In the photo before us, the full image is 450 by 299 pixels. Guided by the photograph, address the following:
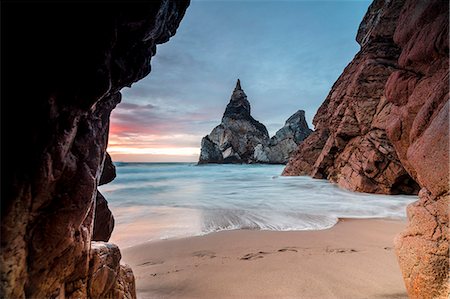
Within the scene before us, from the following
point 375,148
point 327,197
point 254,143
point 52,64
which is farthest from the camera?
point 254,143

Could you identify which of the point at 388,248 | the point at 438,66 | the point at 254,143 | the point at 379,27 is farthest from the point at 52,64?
the point at 254,143

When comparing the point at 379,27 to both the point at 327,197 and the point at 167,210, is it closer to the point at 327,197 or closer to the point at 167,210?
the point at 327,197

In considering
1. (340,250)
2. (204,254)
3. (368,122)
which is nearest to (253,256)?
(204,254)

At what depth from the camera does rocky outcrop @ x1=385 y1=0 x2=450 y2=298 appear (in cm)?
254

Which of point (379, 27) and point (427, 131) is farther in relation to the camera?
point (379, 27)

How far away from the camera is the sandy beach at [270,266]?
129 inches

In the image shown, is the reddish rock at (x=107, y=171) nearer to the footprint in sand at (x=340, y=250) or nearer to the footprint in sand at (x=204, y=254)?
the footprint in sand at (x=204, y=254)

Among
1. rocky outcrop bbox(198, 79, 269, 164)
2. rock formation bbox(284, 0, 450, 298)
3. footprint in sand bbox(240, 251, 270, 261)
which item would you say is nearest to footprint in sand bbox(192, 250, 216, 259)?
footprint in sand bbox(240, 251, 270, 261)

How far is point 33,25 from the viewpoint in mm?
1588

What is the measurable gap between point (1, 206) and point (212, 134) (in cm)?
7558

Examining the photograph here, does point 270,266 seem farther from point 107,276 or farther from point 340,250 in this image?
point 107,276

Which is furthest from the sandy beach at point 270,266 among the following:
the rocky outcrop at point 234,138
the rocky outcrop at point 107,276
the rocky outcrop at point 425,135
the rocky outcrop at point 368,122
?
the rocky outcrop at point 234,138

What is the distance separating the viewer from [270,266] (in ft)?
13.2

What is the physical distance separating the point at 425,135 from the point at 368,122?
13.8 metres
